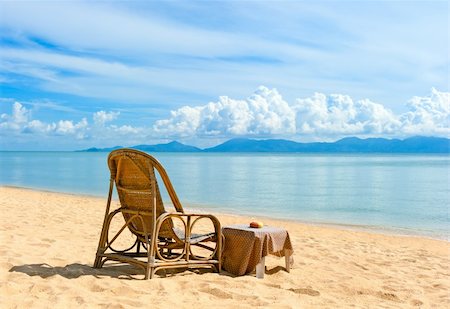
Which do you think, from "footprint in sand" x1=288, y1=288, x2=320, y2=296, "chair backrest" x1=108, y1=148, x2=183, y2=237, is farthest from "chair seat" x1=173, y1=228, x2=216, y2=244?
"footprint in sand" x1=288, y1=288, x2=320, y2=296

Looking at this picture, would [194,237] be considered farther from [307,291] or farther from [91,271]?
[307,291]

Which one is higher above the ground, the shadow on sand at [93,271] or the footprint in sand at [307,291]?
the shadow on sand at [93,271]

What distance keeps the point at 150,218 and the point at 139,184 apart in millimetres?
360

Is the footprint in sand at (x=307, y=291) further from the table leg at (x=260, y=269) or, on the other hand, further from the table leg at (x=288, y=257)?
the table leg at (x=288, y=257)

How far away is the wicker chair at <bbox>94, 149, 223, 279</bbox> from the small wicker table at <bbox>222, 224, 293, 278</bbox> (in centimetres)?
17

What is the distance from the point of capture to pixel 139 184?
5.14 m

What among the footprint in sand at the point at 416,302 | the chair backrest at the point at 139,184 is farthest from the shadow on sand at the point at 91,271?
the footprint in sand at the point at 416,302

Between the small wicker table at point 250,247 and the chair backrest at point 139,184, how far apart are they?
0.79m

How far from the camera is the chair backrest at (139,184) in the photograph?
4922 mm

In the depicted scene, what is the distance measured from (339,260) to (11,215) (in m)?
6.36

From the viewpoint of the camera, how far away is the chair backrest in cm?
492

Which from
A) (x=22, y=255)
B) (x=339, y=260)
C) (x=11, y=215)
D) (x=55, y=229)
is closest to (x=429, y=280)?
(x=339, y=260)

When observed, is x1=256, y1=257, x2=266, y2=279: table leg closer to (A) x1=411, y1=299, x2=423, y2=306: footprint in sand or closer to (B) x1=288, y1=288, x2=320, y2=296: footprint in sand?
(B) x1=288, y1=288, x2=320, y2=296: footprint in sand

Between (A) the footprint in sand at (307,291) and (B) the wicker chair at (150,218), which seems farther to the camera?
(B) the wicker chair at (150,218)
